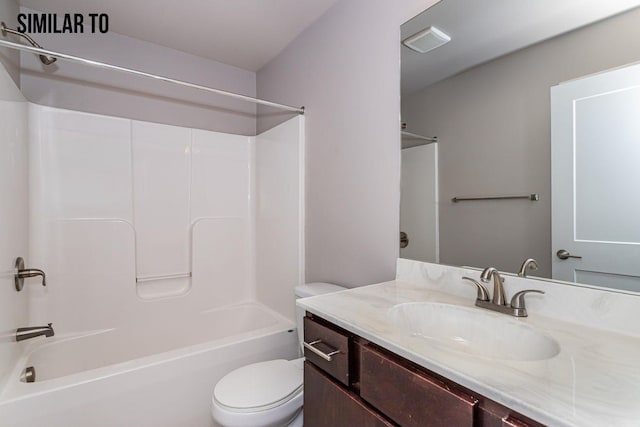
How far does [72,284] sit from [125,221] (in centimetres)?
51

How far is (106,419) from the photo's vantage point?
134 cm

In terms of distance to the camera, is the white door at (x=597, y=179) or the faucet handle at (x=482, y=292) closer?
the white door at (x=597, y=179)

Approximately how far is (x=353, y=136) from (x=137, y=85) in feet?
5.85

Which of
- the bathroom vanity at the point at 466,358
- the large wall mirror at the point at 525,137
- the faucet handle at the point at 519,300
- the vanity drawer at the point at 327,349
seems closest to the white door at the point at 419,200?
the large wall mirror at the point at 525,137

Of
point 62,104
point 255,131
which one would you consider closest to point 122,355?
point 62,104

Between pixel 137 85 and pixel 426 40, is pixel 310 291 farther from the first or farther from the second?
pixel 137 85

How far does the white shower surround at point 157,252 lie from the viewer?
1.55m

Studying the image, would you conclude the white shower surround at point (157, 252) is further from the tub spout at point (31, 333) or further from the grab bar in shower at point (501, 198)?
the grab bar in shower at point (501, 198)

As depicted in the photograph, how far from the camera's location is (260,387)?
132cm

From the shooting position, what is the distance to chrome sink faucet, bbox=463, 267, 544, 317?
0.95 meters

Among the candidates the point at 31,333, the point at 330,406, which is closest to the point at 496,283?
the point at 330,406

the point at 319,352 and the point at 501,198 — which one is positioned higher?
the point at 501,198

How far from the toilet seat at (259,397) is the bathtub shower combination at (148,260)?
32 cm

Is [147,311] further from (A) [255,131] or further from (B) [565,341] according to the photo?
(B) [565,341]
